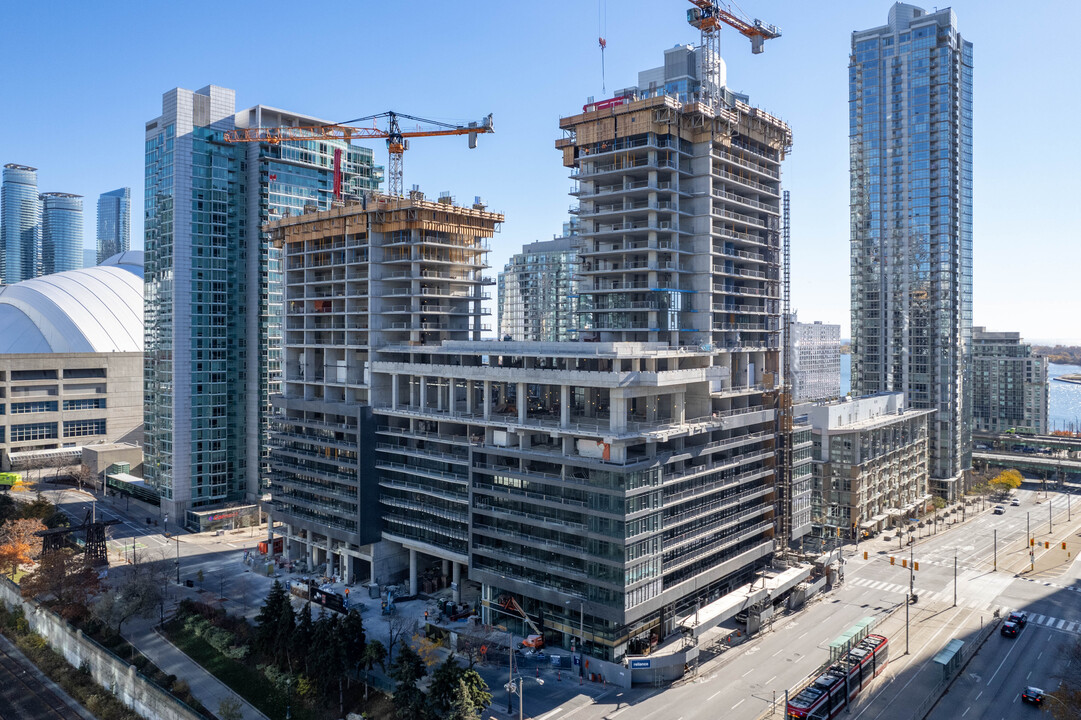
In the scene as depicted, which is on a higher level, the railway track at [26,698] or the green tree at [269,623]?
the green tree at [269,623]

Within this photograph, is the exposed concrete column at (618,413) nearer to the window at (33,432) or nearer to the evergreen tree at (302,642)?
the evergreen tree at (302,642)

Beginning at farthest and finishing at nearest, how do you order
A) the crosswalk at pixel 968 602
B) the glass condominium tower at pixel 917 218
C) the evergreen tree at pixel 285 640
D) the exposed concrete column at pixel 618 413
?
the glass condominium tower at pixel 917 218, the crosswalk at pixel 968 602, the exposed concrete column at pixel 618 413, the evergreen tree at pixel 285 640

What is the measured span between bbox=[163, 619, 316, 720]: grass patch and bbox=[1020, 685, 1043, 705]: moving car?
63.7 m

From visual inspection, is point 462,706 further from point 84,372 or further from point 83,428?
point 84,372

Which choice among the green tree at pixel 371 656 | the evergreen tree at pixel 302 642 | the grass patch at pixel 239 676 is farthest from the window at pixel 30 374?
the green tree at pixel 371 656

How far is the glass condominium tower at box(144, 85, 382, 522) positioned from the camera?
128250mm

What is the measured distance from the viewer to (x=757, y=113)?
317ft

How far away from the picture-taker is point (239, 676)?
7138cm

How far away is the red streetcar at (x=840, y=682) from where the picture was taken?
196 ft

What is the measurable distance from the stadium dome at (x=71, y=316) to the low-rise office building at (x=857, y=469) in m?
161

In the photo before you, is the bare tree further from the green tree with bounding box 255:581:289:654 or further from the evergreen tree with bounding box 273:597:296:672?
the green tree with bounding box 255:581:289:654

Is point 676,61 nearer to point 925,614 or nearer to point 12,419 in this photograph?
point 925,614

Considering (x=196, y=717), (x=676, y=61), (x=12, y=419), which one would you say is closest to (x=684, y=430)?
(x=196, y=717)

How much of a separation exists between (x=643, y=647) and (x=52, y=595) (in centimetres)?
7270
